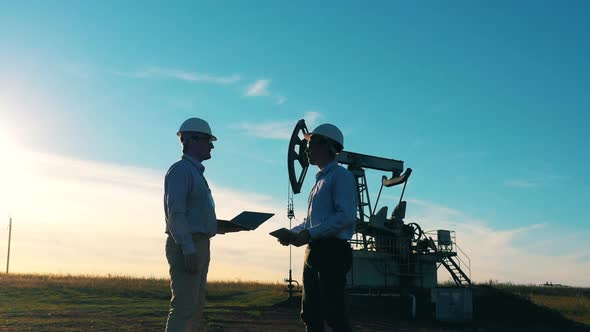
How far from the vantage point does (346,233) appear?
6020 millimetres

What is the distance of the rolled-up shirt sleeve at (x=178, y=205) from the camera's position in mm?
5828

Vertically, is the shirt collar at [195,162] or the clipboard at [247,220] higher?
the shirt collar at [195,162]

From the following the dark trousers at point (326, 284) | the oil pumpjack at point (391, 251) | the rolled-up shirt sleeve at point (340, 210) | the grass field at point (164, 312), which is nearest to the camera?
the dark trousers at point (326, 284)

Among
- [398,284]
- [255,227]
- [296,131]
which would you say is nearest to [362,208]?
[398,284]

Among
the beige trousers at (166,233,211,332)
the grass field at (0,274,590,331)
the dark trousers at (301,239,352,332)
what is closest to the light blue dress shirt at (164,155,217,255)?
the beige trousers at (166,233,211,332)

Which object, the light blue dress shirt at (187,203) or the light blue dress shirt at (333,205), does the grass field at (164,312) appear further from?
the light blue dress shirt at (333,205)

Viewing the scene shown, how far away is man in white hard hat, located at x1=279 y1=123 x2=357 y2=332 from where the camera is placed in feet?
19.0

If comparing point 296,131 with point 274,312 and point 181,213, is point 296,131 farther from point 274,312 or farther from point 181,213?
point 181,213

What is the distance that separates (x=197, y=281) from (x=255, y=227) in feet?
2.58

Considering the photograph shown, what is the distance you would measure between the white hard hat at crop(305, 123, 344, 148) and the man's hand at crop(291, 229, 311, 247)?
100cm

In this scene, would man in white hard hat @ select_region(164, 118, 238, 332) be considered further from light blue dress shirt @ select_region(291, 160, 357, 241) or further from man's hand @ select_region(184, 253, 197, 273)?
light blue dress shirt @ select_region(291, 160, 357, 241)

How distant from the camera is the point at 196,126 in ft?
21.1

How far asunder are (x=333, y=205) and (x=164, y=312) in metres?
14.6

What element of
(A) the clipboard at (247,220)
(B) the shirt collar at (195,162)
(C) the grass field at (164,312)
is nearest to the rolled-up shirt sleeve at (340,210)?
(A) the clipboard at (247,220)
